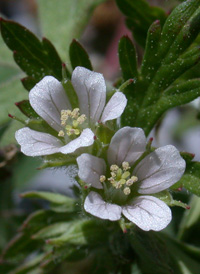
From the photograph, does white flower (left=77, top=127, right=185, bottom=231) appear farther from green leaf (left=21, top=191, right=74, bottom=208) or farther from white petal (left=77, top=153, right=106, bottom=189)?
green leaf (left=21, top=191, right=74, bottom=208)

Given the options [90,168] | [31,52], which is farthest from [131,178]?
[31,52]

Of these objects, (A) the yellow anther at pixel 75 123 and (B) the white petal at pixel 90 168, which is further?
(A) the yellow anther at pixel 75 123

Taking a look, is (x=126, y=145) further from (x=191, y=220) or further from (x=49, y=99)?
(x=191, y=220)

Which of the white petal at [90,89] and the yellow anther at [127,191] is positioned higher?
the white petal at [90,89]

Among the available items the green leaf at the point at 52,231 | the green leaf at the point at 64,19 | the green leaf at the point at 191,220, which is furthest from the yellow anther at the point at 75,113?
the green leaf at the point at 64,19

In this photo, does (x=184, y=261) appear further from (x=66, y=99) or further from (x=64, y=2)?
(x=64, y=2)

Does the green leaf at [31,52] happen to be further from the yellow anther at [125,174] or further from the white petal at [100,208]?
the white petal at [100,208]
